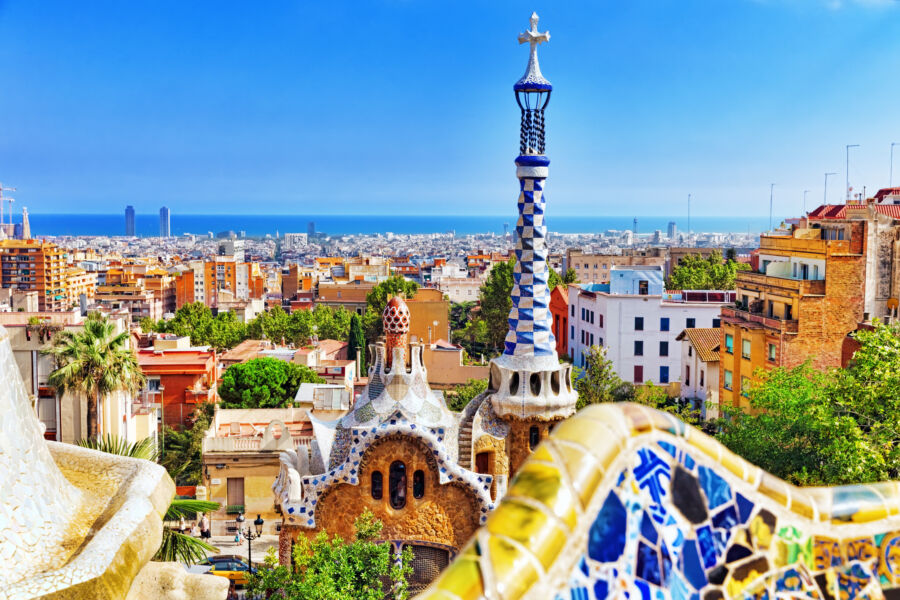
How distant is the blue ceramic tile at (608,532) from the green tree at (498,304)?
63948mm

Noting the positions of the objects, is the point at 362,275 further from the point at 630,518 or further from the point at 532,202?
the point at 630,518

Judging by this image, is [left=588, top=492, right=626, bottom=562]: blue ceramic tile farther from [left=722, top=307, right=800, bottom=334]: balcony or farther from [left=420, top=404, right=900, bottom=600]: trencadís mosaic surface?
[left=722, top=307, right=800, bottom=334]: balcony

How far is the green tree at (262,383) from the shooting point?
41.8 meters

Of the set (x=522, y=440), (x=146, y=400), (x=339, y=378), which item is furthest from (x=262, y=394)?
(x=522, y=440)

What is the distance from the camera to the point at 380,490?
601 inches

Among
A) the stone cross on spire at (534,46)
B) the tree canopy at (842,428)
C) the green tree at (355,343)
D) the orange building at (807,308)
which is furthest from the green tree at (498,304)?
the stone cross on spire at (534,46)

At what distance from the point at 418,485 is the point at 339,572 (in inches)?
99.9

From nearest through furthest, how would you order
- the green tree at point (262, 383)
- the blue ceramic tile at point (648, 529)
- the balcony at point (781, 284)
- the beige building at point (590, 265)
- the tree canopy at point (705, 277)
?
the blue ceramic tile at point (648, 529) → the balcony at point (781, 284) → the green tree at point (262, 383) → the tree canopy at point (705, 277) → the beige building at point (590, 265)

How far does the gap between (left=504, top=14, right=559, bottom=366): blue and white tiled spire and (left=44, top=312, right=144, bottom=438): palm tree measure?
11042 mm

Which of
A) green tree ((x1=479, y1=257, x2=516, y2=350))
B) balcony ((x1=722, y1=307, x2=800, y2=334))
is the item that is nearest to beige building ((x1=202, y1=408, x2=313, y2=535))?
balcony ((x1=722, y1=307, x2=800, y2=334))

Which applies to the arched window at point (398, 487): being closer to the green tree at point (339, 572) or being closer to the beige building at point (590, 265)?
the green tree at point (339, 572)

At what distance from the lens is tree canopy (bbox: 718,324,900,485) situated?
617 inches

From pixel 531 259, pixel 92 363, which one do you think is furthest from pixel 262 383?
pixel 531 259

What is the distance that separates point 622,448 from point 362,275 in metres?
132
